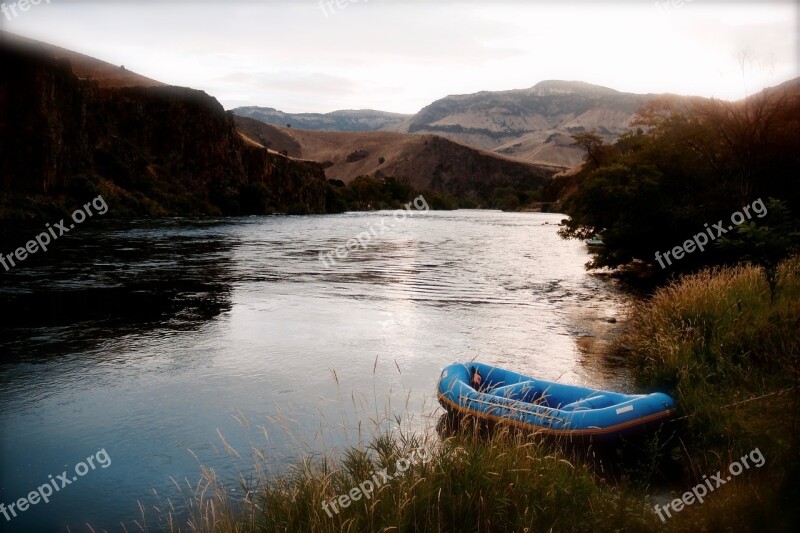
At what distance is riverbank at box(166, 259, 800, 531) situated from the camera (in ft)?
17.3

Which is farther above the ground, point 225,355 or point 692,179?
point 692,179

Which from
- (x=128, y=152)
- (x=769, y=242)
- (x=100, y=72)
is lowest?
(x=769, y=242)

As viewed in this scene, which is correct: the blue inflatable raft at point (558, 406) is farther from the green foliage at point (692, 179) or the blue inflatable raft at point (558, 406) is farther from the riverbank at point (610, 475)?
the green foliage at point (692, 179)

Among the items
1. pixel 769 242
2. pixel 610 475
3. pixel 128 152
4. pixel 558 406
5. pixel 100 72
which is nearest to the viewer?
pixel 610 475

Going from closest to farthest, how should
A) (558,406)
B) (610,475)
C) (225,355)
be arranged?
(610,475) < (558,406) < (225,355)

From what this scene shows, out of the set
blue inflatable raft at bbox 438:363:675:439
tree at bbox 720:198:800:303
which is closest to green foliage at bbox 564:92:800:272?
tree at bbox 720:198:800:303

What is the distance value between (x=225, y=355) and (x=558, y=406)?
814 cm

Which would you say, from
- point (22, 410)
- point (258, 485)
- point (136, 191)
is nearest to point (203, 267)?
point (22, 410)

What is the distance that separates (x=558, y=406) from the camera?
9.14 meters

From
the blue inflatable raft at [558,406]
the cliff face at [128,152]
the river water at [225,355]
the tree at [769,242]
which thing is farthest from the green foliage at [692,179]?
the cliff face at [128,152]

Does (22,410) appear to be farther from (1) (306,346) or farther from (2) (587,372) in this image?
(2) (587,372)

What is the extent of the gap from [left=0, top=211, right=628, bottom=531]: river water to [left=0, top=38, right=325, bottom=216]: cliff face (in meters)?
30.4

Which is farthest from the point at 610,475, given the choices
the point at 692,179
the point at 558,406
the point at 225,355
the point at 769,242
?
the point at 692,179

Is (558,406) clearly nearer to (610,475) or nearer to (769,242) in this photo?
(610,475)
